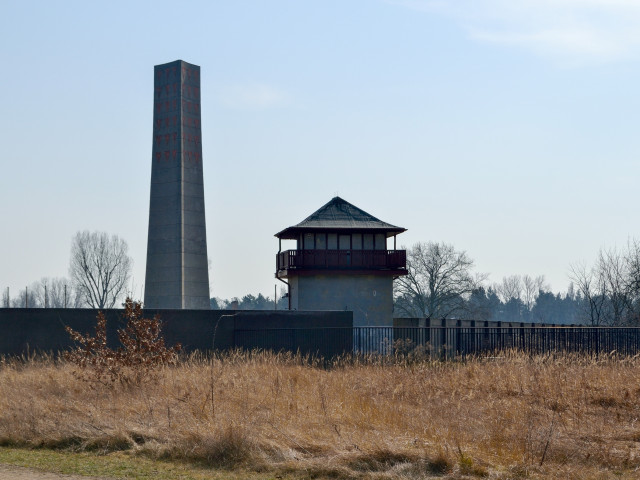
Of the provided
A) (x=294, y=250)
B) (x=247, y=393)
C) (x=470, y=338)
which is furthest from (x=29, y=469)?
(x=294, y=250)

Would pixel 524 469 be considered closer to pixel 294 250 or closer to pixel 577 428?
pixel 577 428

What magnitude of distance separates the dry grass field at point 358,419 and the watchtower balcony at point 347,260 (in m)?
25.6

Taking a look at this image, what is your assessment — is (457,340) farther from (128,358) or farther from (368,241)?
(368,241)

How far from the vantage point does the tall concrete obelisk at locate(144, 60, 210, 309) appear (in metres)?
46.9

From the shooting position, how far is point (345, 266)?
42781 millimetres

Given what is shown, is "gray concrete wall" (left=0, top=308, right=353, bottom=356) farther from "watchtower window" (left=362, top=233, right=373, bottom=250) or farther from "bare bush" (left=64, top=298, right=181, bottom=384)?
"watchtower window" (left=362, top=233, right=373, bottom=250)

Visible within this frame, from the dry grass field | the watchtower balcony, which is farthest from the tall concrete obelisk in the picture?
the dry grass field

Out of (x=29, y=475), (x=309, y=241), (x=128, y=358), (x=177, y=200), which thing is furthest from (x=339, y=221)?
(x=29, y=475)

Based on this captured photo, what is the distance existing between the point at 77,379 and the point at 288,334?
38.3 ft

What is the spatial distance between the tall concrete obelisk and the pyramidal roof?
5.88 m

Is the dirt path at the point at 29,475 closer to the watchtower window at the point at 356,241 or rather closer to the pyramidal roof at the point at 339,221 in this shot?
the pyramidal roof at the point at 339,221

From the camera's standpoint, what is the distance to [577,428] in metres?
10.9

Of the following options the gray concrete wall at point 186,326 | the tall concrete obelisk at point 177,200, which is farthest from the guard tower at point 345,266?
the gray concrete wall at point 186,326

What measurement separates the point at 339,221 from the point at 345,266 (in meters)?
2.67
